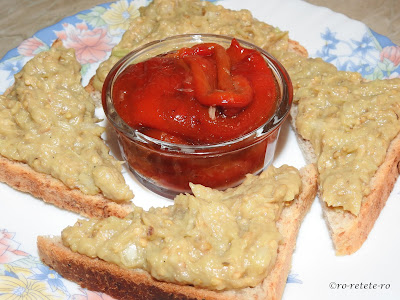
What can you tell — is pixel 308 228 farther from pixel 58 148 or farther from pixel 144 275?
pixel 58 148

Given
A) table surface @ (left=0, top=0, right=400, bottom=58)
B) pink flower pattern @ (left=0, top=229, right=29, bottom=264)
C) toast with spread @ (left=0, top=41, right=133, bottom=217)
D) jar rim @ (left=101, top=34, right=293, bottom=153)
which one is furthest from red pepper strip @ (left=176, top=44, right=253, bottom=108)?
table surface @ (left=0, top=0, right=400, bottom=58)

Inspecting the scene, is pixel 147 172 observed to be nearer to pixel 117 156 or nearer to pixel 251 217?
pixel 117 156

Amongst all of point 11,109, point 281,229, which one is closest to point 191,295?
point 281,229

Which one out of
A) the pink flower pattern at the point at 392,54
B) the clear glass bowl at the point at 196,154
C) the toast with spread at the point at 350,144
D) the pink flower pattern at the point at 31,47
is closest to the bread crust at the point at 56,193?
the clear glass bowl at the point at 196,154

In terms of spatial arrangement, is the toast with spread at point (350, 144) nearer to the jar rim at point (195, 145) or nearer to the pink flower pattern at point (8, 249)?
the jar rim at point (195, 145)

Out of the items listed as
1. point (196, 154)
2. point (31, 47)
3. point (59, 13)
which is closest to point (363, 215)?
point (196, 154)
